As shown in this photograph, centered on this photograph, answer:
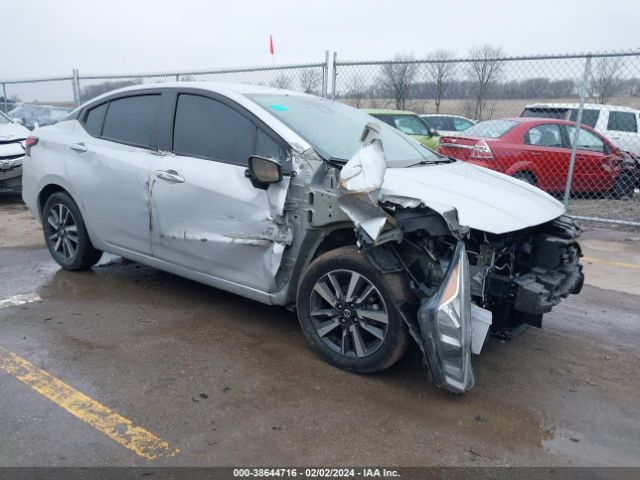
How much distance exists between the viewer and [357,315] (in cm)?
338

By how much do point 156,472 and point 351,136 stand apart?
2.57 metres

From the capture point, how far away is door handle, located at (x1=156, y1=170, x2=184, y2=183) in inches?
161

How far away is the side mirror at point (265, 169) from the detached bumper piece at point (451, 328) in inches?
48.1

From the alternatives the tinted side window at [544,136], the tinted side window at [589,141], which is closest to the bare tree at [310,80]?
the tinted side window at [544,136]

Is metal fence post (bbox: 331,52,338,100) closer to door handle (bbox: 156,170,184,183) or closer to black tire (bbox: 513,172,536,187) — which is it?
black tire (bbox: 513,172,536,187)

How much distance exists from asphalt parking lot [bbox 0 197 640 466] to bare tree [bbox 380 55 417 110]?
5621 mm

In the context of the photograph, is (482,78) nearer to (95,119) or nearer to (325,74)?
(325,74)

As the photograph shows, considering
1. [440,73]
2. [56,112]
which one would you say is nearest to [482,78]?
[440,73]

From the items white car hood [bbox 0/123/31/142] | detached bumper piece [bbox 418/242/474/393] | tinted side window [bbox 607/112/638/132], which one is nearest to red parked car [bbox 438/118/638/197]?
tinted side window [bbox 607/112/638/132]

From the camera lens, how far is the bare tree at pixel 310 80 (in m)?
9.23

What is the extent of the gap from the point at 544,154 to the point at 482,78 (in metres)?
1.56

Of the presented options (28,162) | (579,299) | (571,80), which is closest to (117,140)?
(28,162)

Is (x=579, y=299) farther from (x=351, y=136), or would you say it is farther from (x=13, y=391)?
(x=13, y=391)

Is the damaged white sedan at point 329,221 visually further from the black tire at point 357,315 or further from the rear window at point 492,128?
the rear window at point 492,128
